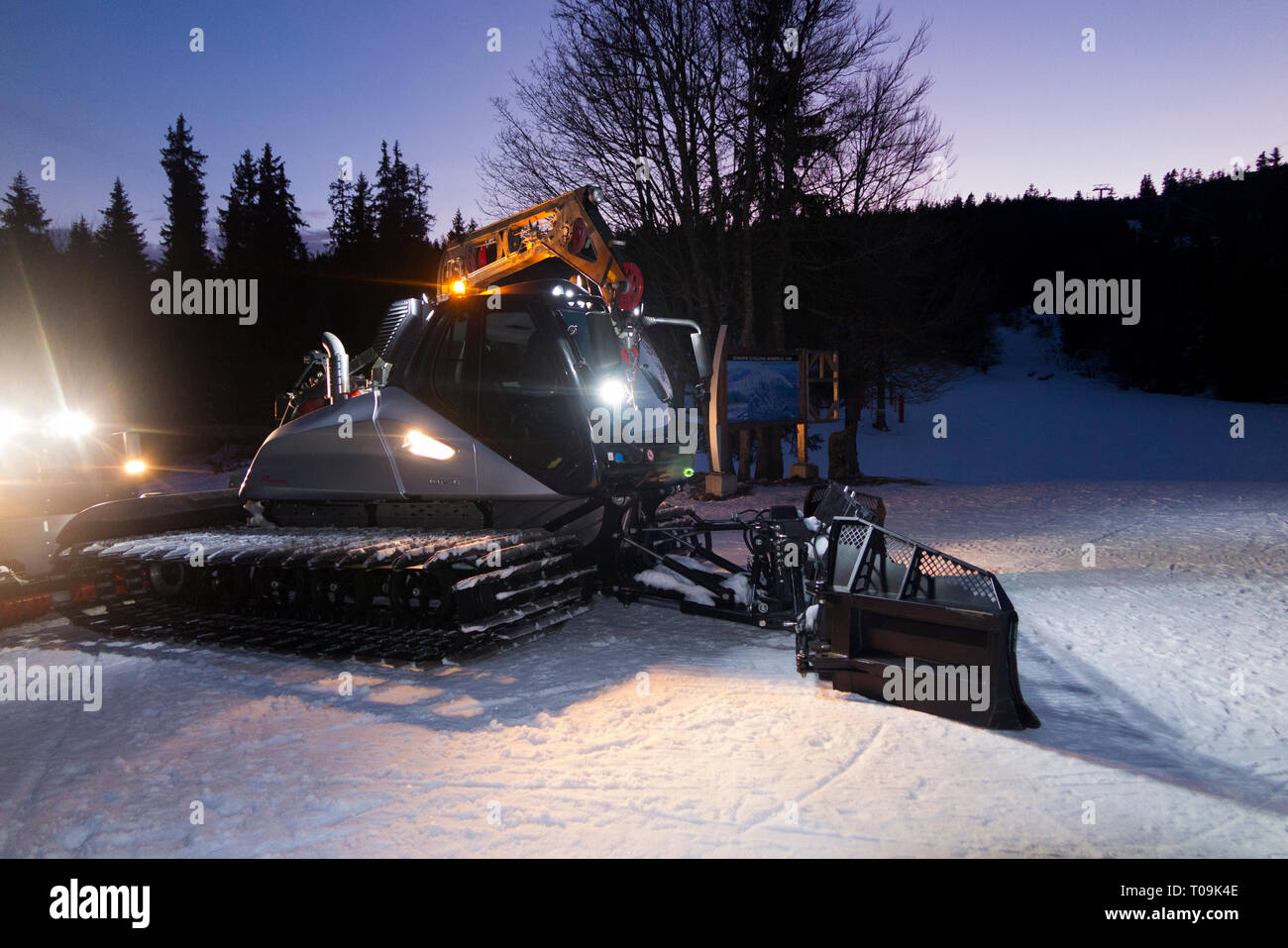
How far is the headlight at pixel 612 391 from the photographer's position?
6.06 m

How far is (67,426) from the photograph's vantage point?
26.9 feet

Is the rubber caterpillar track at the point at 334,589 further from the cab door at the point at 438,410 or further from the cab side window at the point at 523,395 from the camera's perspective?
the cab side window at the point at 523,395

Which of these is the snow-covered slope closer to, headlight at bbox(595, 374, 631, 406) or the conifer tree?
headlight at bbox(595, 374, 631, 406)

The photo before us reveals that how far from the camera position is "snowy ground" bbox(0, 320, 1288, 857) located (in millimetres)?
3064

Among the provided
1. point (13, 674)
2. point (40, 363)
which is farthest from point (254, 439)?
point (13, 674)

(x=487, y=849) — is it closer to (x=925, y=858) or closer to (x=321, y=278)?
(x=925, y=858)

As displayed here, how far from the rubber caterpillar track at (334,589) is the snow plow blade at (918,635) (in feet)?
6.60

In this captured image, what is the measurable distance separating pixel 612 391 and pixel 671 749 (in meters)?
3.10

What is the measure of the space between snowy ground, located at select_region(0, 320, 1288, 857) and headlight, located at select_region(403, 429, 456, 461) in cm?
158

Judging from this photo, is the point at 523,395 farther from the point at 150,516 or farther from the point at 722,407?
the point at 722,407

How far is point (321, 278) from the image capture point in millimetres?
47750

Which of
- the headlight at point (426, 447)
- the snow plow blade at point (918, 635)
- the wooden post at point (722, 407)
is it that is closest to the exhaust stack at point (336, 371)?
the headlight at point (426, 447)

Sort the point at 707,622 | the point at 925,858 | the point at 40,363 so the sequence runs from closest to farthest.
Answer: the point at 925,858 < the point at 707,622 < the point at 40,363

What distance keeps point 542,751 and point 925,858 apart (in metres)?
1.78
